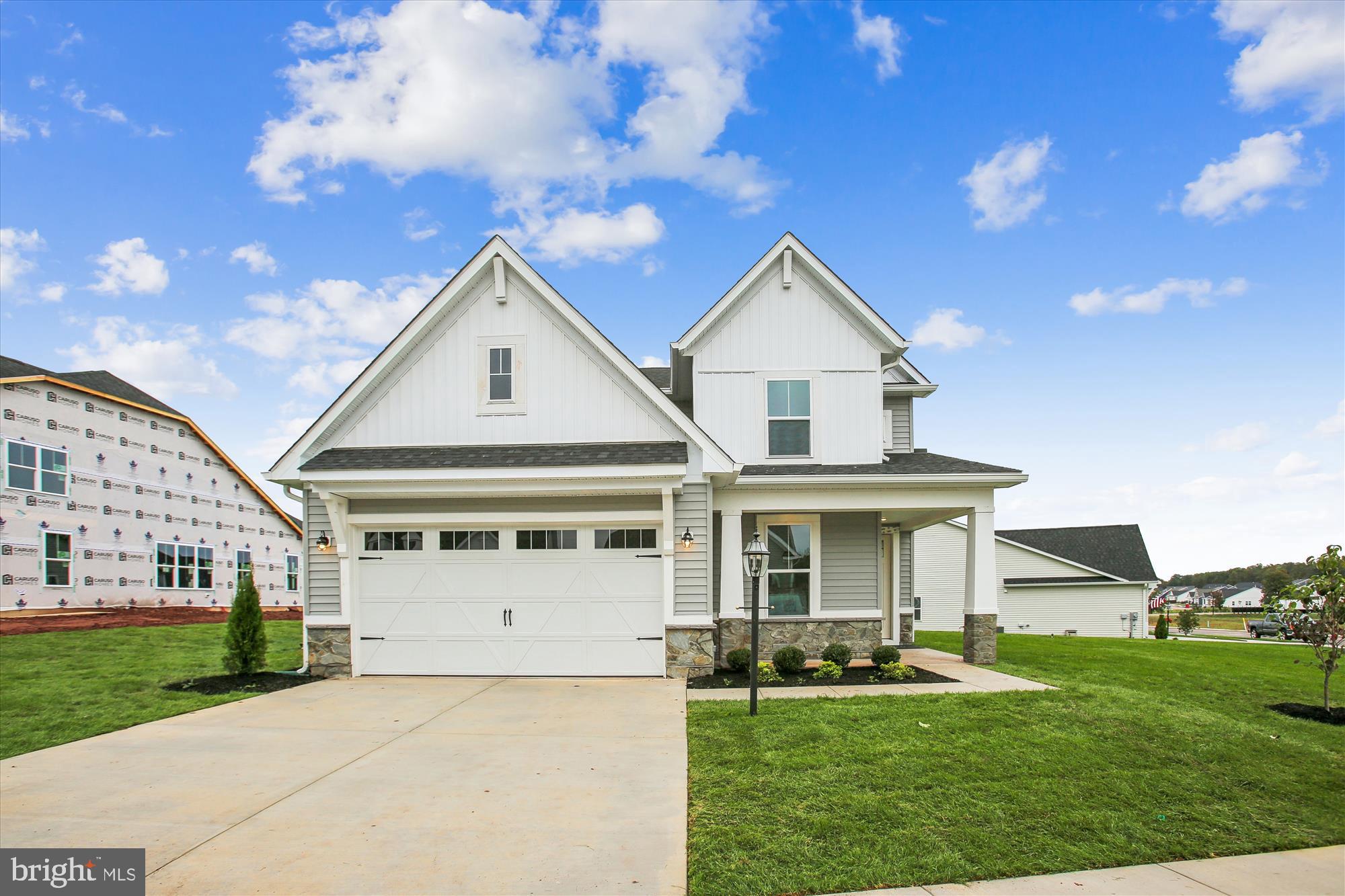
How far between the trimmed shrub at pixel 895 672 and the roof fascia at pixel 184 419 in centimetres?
1464

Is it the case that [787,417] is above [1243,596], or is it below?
above

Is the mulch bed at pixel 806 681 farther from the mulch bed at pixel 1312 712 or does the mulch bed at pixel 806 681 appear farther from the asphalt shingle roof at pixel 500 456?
the mulch bed at pixel 1312 712

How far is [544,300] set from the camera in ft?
41.7

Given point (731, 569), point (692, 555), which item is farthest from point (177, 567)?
point (692, 555)

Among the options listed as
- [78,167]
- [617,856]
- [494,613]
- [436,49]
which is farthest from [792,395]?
[78,167]

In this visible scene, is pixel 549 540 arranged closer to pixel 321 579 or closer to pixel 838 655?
pixel 321 579

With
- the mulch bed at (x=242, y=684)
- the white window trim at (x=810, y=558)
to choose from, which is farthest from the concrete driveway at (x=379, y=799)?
the white window trim at (x=810, y=558)

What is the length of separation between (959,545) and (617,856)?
27431mm

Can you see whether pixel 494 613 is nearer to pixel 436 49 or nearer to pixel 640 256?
pixel 436 49

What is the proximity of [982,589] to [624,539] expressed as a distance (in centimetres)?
659

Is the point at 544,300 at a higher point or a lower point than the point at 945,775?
higher

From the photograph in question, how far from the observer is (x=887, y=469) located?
1378cm

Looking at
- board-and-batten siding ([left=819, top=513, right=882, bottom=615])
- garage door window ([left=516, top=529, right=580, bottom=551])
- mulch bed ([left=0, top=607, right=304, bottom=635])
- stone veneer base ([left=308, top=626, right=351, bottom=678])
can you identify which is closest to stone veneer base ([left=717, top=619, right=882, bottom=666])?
board-and-batten siding ([left=819, top=513, right=882, bottom=615])

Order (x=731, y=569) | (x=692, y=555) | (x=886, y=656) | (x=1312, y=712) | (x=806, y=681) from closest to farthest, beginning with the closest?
1. (x=1312, y=712)
2. (x=806, y=681)
3. (x=692, y=555)
4. (x=886, y=656)
5. (x=731, y=569)
